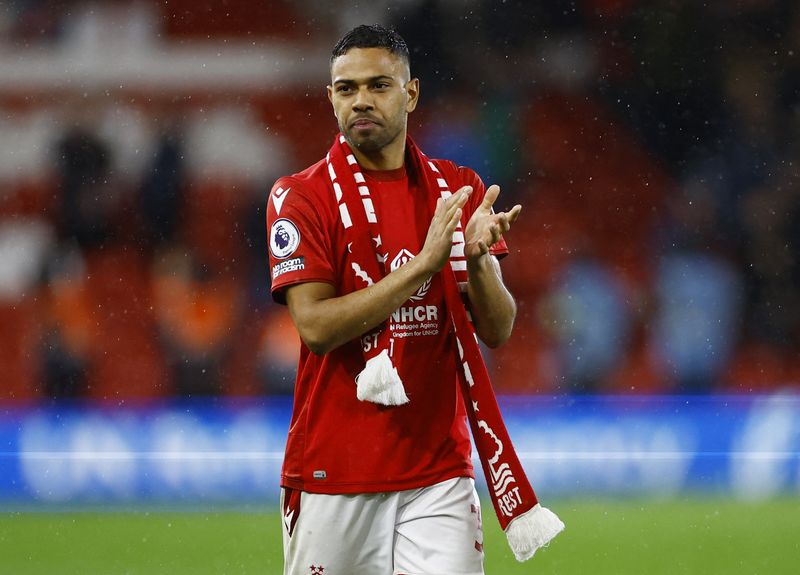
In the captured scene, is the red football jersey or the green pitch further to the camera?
the green pitch

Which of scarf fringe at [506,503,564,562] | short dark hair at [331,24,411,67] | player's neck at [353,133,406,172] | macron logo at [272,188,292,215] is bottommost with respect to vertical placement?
scarf fringe at [506,503,564,562]

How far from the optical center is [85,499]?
18.6ft

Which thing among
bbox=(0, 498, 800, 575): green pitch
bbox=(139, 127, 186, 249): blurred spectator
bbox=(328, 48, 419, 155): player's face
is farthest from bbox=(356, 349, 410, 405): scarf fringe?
bbox=(139, 127, 186, 249): blurred spectator

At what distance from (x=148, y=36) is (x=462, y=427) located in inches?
240

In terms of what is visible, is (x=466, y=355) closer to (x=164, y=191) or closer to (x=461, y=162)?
(x=461, y=162)

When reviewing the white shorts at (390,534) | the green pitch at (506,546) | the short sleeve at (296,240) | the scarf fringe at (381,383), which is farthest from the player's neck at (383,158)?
the green pitch at (506,546)

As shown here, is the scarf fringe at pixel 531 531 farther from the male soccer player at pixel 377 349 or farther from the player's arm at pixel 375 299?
the player's arm at pixel 375 299

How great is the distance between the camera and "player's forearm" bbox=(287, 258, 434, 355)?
6.59ft

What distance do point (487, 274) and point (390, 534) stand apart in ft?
1.72

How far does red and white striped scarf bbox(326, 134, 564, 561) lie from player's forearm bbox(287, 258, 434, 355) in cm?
→ 8

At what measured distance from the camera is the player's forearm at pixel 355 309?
79.1 inches

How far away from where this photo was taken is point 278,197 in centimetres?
222

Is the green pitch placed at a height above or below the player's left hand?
below

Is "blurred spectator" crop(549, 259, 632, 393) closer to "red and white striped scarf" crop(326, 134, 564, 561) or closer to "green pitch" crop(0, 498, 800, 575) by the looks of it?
"green pitch" crop(0, 498, 800, 575)
